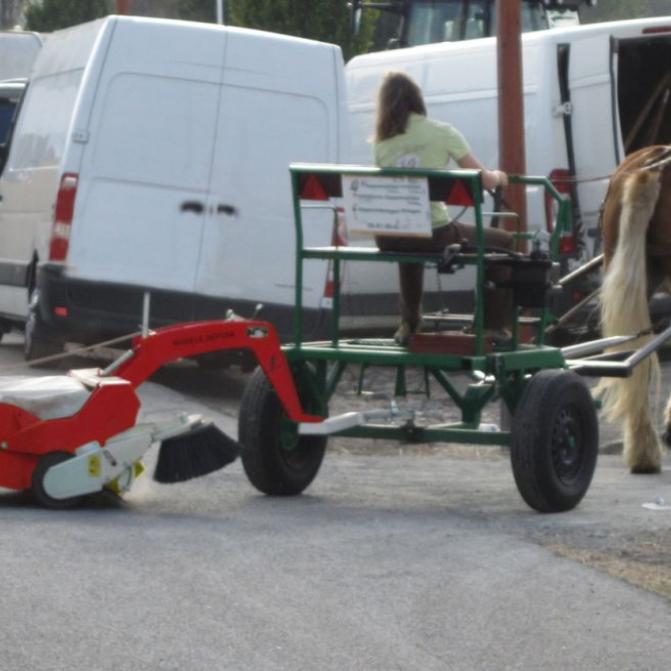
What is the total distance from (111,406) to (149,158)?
217 inches

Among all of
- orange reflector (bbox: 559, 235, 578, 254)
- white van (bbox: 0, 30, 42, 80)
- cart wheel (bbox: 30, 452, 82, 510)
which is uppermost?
white van (bbox: 0, 30, 42, 80)

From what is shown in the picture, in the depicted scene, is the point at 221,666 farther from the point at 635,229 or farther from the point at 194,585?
the point at 635,229

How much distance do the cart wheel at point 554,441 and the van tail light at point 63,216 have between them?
18.0 ft

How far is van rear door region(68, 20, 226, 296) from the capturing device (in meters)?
13.4

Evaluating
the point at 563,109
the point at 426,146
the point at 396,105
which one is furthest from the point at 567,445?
the point at 563,109

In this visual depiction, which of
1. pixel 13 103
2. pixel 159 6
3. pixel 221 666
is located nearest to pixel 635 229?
pixel 221 666

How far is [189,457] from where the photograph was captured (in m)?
8.57

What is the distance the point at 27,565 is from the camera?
7113mm

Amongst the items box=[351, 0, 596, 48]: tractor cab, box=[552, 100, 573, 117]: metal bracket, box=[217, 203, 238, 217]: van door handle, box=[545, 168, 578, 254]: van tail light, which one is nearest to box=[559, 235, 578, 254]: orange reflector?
box=[545, 168, 578, 254]: van tail light

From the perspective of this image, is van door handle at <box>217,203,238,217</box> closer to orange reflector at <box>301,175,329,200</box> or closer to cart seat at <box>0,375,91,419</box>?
orange reflector at <box>301,175,329,200</box>

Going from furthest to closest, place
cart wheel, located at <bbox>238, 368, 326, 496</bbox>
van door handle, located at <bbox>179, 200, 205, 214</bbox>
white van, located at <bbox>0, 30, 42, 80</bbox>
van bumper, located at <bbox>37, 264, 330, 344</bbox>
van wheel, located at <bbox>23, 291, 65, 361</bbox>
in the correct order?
white van, located at <bbox>0, 30, 42, 80</bbox>
van wheel, located at <bbox>23, 291, 65, 361</bbox>
van door handle, located at <bbox>179, 200, 205, 214</bbox>
van bumper, located at <bbox>37, 264, 330, 344</bbox>
cart wheel, located at <bbox>238, 368, 326, 496</bbox>

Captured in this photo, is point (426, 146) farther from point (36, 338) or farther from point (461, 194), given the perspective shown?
point (36, 338)

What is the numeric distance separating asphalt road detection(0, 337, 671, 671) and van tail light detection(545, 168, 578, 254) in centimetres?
560

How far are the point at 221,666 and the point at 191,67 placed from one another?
8286 millimetres
